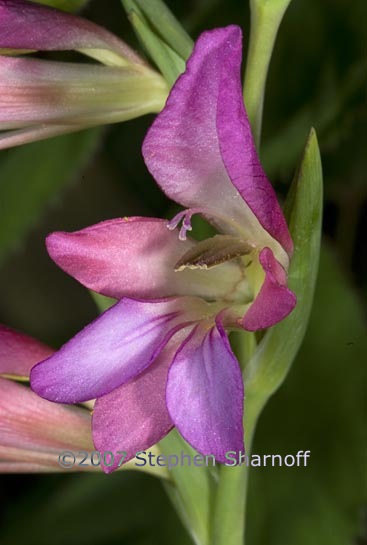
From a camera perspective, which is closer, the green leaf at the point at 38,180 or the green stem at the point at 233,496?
the green stem at the point at 233,496

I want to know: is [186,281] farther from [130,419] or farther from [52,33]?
[52,33]

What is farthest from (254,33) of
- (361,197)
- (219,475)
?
(361,197)

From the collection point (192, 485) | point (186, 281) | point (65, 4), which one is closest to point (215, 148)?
point (186, 281)

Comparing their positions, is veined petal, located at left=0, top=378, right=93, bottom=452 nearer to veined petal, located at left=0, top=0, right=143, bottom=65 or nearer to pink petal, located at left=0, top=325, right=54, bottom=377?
pink petal, located at left=0, top=325, right=54, bottom=377

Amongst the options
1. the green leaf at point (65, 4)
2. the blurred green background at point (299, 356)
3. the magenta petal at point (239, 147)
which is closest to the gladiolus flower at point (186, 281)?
the magenta petal at point (239, 147)

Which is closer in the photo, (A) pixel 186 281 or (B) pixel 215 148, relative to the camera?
(B) pixel 215 148

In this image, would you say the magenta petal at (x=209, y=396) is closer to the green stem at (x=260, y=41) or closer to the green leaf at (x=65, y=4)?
the green stem at (x=260, y=41)

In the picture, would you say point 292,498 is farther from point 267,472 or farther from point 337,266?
point 337,266
